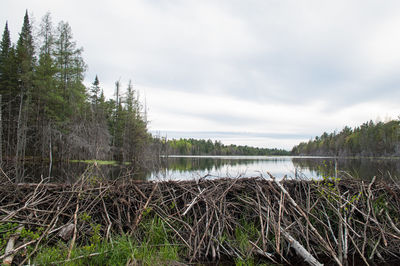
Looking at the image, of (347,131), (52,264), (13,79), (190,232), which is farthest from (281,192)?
(347,131)

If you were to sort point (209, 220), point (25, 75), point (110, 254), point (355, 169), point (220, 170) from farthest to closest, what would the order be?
1. point (25, 75)
2. point (355, 169)
3. point (220, 170)
4. point (209, 220)
5. point (110, 254)

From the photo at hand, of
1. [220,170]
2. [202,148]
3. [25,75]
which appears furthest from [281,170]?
[202,148]

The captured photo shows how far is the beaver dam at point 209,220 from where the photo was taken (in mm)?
3170

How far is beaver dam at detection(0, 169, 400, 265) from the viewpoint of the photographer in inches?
125

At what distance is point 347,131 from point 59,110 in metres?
143

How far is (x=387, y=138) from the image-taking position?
3482 inches

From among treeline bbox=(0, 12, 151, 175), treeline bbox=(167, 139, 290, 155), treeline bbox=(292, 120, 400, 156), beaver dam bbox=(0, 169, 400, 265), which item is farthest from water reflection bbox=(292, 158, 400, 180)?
treeline bbox=(167, 139, 290, 155)

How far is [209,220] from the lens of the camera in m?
3.51

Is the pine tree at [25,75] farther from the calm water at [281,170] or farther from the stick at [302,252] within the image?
the stick at [302,252]

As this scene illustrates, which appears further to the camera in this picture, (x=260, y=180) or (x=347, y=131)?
(x=347, y=131)

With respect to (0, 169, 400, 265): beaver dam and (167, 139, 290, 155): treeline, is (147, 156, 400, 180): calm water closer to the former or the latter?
(0, 169, 400, 265): beaver dam

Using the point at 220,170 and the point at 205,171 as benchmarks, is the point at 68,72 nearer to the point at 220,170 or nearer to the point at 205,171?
the point at 205,171

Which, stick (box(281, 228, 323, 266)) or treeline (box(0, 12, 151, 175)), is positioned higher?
treeline (box(0, 12, 151, 175))

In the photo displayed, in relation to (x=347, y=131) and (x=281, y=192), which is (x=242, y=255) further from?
(x=347, y=131)
